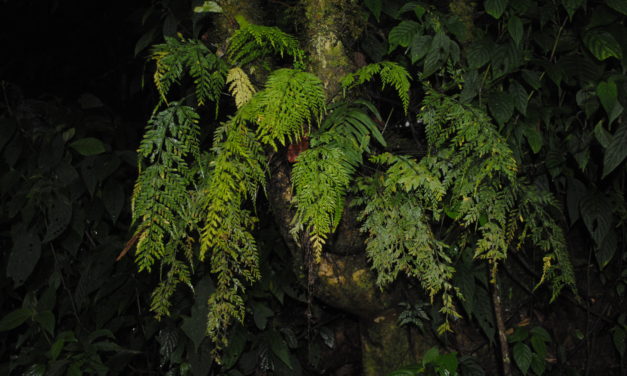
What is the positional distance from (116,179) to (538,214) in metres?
1.95

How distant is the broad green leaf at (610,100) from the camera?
168 cm

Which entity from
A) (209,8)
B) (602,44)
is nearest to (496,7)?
(602,44)

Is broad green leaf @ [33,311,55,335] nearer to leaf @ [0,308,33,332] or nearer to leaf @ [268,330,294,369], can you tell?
leaf @ [0,308,33,332]

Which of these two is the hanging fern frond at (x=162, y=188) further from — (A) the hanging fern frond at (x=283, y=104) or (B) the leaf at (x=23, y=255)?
(B) the leaf at (x=23, y=255)

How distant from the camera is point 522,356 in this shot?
2018mm

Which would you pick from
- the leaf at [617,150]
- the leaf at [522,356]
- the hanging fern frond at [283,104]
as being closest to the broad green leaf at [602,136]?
the leaf at [617,150]

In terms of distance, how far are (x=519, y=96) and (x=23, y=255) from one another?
230 cm

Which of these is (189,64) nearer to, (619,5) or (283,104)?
(283,104)

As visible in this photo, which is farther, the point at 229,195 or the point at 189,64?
the point at 189,64

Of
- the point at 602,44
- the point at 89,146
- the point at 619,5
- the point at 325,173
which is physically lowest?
the point at 89,146

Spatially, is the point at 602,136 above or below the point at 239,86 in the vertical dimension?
below

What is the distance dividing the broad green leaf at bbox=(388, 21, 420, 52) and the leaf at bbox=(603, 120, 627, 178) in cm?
81

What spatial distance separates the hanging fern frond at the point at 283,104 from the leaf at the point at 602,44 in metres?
1.06

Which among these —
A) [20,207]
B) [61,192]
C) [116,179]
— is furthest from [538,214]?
[20,207]
